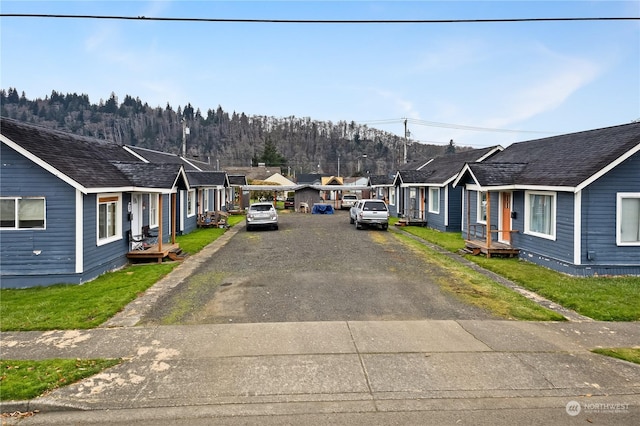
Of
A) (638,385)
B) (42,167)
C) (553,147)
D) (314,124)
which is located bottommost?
(638,385)

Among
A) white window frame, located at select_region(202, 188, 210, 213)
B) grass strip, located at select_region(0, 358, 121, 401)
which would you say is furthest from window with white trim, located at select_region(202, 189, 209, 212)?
grass strip, located at select_region(0, 358, 121, 401)

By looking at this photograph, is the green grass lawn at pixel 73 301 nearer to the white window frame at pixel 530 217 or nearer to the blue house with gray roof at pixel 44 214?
the blue house with gray roof at pixel 44 214

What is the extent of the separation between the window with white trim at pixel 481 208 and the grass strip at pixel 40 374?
17.1 meters

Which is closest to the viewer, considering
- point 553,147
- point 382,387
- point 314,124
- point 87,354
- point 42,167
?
point 382,387

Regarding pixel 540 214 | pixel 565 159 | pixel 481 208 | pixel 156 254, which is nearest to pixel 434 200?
pixel 481 208

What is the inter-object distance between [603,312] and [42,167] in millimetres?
14341

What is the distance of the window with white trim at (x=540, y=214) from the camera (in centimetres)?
1388

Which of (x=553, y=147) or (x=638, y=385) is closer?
(x=638, y=385)

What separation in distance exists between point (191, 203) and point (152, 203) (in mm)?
7205

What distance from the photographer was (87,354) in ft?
21.9

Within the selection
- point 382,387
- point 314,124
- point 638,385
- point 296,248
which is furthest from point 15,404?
point 314,124

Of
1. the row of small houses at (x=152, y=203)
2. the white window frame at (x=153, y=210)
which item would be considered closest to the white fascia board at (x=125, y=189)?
the row of small houses at (x=152, y=203)

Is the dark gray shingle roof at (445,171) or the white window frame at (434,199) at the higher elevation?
the dark gray shingle roof at (445,171)

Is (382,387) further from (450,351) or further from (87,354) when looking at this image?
(87,354)
